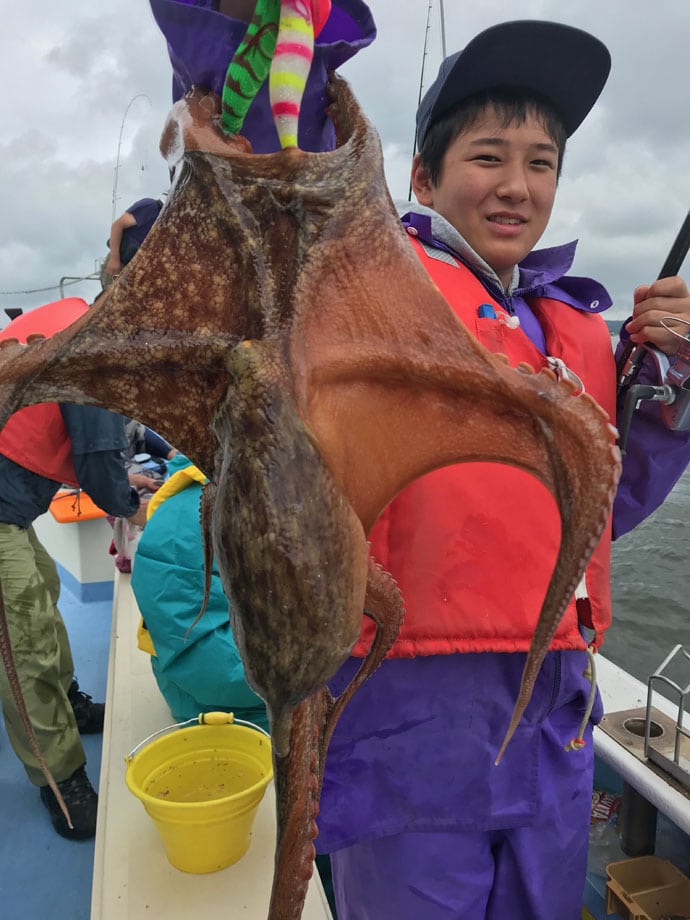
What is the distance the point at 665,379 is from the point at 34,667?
4.08 metres

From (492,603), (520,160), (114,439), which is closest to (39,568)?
(114,439)

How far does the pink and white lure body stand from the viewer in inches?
39.3

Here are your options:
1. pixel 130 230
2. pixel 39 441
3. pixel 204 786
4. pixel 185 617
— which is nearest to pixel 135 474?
pixel 39 441

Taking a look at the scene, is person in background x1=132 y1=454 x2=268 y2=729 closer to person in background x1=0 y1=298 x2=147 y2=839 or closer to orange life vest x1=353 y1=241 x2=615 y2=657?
person in background x1=0 y1=298 x2=147 y2=839

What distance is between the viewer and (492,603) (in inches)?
72.5

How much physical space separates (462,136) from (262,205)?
1.38 meters

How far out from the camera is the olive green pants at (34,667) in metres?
4.09

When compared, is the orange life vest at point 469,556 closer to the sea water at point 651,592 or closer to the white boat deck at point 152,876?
the white boat deck at point 152,876

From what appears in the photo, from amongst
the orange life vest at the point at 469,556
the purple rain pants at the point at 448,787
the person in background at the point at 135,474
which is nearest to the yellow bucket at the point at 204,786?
the purple rain pants at the point at 448,787

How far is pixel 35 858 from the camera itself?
3.82m

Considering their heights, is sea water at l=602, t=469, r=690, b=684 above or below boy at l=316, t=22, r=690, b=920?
below

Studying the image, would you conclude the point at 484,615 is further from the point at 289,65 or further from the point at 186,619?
the point at 186,619

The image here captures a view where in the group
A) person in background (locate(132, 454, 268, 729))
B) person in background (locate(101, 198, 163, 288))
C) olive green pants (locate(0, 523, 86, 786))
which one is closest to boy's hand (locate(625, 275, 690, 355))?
person in background (locate(101, 198, 163, 288))

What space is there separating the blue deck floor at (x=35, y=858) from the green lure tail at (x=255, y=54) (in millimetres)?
4079
